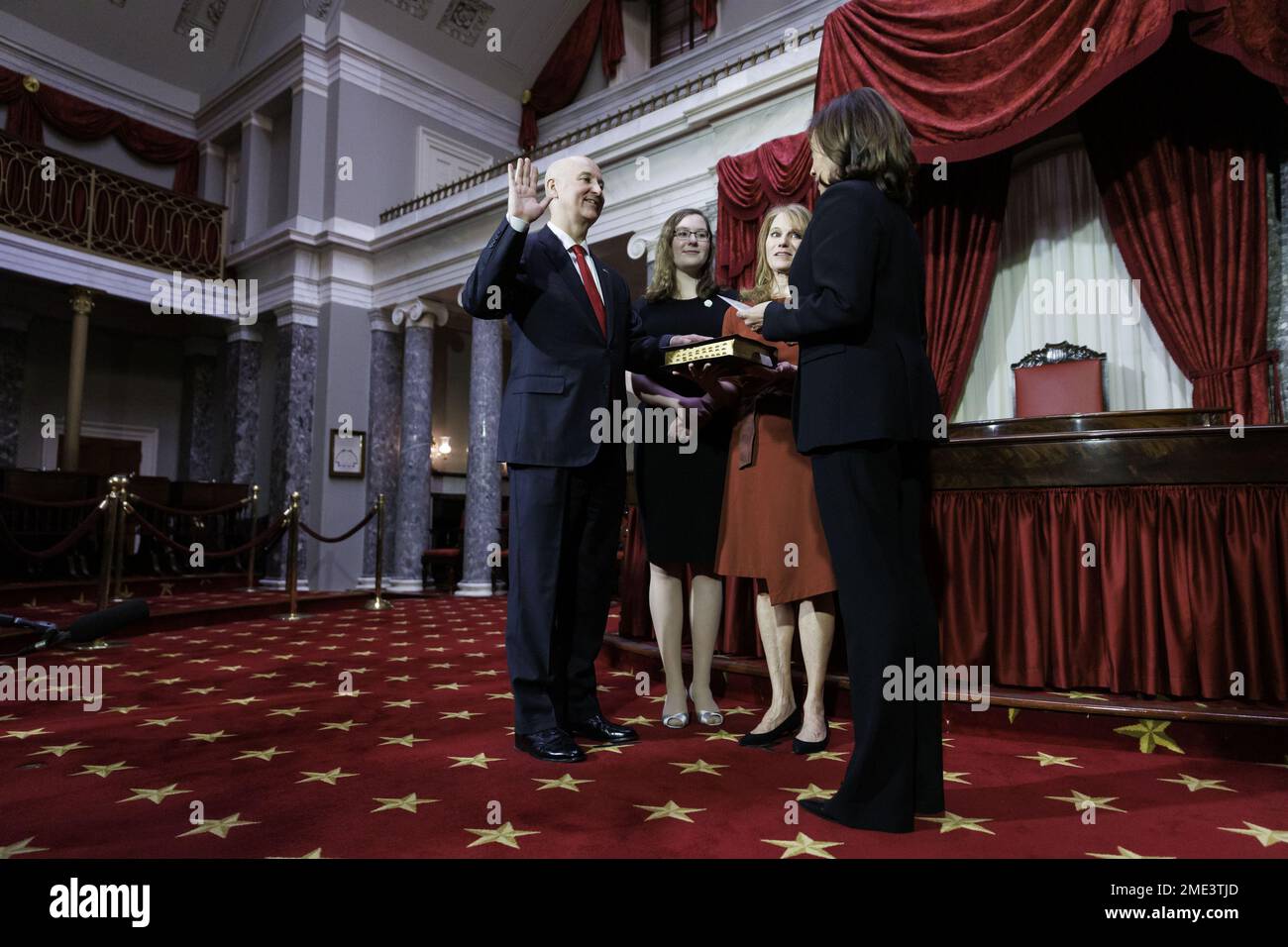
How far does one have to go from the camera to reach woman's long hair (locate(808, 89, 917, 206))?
1839mm

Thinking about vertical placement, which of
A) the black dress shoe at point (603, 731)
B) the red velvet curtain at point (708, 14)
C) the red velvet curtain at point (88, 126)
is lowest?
the black dress shoe at point (603, 731)

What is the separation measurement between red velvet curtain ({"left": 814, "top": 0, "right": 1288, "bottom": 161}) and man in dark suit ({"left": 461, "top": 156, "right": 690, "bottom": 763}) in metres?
3.20

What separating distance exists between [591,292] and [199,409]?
1285 centimetres

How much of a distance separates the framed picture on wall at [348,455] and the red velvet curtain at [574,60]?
5110mm

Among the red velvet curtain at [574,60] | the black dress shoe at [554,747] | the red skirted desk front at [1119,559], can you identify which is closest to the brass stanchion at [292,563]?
the black dress shoe at [554,747]

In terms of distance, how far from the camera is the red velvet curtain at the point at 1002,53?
3.61 m

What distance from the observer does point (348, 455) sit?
10375mm

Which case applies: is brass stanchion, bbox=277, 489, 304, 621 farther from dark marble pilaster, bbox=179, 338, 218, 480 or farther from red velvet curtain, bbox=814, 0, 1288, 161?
dark marble pilaster, bbox=179, 338, 218, 480

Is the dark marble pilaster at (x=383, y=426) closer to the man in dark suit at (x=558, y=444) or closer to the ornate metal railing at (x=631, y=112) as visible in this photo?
the ornate metal railing at (x=631, y=112)

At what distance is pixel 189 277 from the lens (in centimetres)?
1111

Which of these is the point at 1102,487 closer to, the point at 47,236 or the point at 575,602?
the point at 575,602

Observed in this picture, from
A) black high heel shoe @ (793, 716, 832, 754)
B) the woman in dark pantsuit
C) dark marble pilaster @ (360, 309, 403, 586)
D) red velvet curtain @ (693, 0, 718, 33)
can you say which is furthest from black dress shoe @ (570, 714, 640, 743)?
red velvet curtain @ (693, 0, 718, 33)

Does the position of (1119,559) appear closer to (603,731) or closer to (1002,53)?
(603,731)

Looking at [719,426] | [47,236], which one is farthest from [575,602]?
[47,236]
